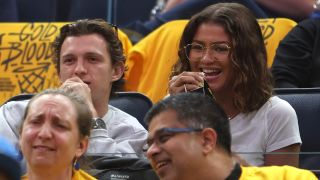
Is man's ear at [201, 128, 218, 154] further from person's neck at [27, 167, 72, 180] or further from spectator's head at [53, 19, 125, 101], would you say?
spectator's head at [53, 19, 125, 101]

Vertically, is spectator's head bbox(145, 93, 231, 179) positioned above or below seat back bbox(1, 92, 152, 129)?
above

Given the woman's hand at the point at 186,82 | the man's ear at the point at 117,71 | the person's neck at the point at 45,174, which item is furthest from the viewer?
the man's ear at the point at 117,71

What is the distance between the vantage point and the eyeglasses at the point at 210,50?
4.47 metres

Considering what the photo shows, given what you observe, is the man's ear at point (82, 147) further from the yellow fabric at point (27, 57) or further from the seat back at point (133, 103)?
the yellow fabric at point (27, 57)

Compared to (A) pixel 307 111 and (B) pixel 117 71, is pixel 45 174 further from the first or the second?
(A) pixel 307 111

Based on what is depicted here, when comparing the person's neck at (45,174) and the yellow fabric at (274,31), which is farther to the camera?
the yellow fabric at (274,31)

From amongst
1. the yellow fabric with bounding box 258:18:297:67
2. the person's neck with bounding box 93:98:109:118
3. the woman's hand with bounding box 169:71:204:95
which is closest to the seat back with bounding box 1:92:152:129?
the person's neck with bounding box 93:98:109:118

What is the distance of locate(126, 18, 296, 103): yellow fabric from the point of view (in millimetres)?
5676

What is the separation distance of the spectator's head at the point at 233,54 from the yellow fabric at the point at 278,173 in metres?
0.60

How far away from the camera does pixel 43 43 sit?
600 cm

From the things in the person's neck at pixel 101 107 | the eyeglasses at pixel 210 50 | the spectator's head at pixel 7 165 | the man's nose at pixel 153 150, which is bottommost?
the person's neck at pixel 101 107

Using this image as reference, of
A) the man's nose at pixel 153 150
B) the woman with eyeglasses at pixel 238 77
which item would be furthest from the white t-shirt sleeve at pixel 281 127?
the man's nose at pixel 153 150

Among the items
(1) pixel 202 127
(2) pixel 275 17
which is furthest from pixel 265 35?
(1) pixel 202 127

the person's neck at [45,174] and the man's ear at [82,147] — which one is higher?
the man's ear at [82,147]
